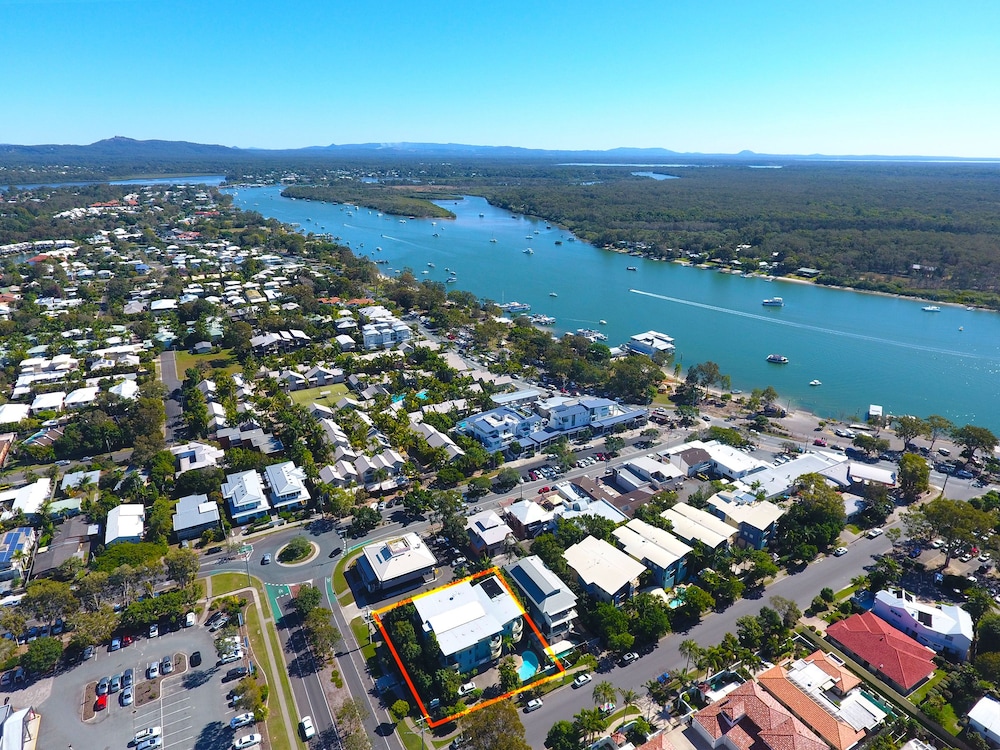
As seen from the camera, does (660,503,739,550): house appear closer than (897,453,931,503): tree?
Yes

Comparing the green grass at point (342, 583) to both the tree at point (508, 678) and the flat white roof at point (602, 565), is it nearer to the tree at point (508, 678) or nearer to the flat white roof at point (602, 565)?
the tree at point (508, 678)

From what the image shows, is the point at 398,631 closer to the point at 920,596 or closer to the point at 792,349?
the point at 920,596

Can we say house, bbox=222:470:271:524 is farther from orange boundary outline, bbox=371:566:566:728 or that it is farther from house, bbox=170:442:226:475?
orange boundary outline, bbox=371:566:566:728

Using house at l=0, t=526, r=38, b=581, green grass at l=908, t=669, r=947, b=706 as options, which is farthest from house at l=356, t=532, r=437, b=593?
green grass at l=908, t=669, r=947, b=706

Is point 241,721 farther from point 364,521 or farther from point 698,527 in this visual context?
point 698,527

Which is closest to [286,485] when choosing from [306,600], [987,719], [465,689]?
[306,600]

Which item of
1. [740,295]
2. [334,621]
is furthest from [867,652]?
[740,295]
